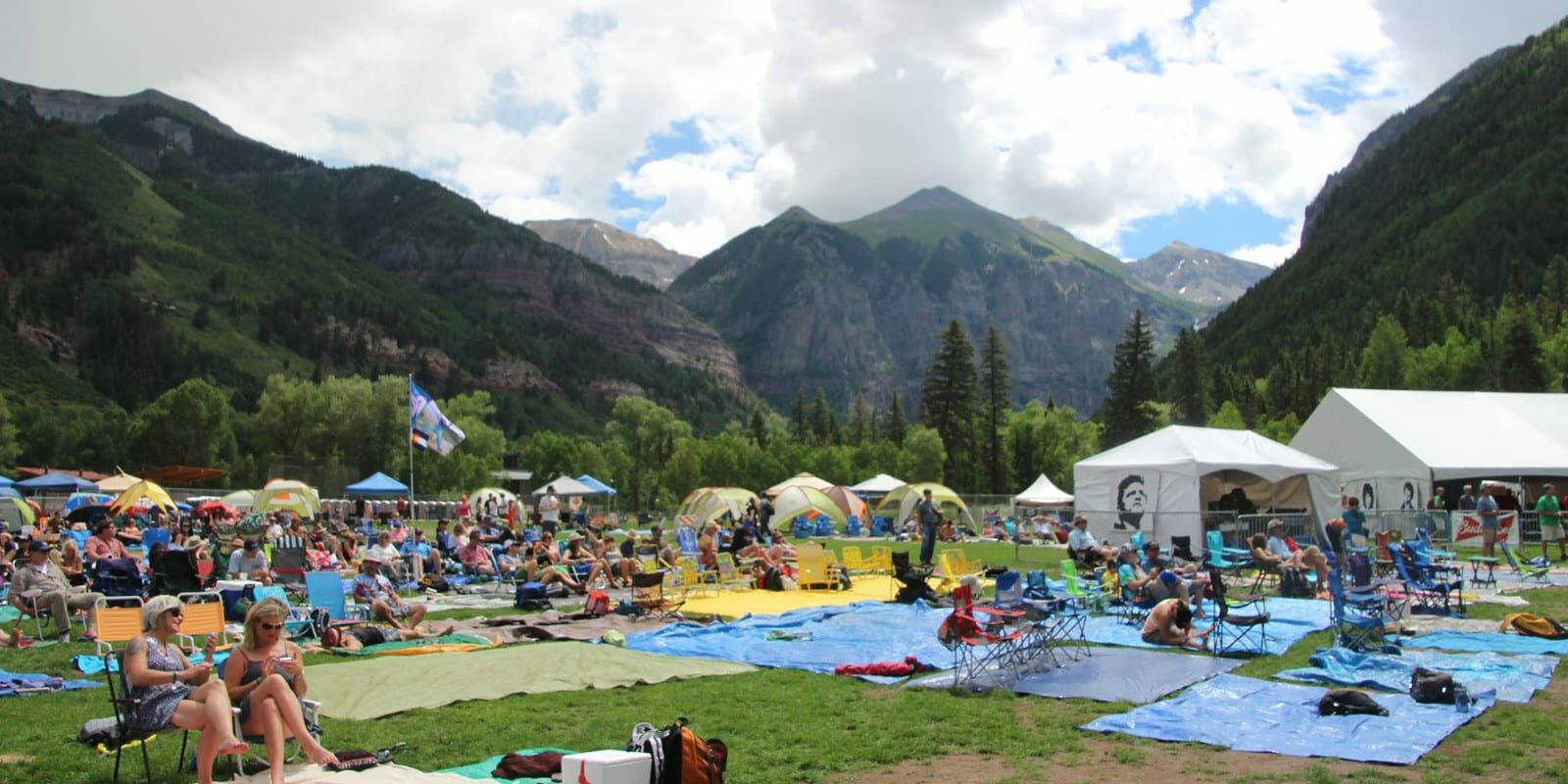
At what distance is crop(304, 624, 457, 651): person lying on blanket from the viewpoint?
11086 mm

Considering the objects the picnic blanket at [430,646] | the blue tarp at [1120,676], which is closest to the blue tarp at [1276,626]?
the blue tarp at [1120,676]

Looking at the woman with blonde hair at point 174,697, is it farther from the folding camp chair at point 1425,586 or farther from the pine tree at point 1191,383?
the pine tree at point 1191,383

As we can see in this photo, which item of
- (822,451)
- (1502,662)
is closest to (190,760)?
(1502,662)

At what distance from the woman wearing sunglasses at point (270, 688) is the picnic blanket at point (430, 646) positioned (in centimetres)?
451

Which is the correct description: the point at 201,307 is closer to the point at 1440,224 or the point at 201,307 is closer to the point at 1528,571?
the point at 1528,571

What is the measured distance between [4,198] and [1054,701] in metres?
150

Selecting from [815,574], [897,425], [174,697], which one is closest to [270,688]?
[174,697]

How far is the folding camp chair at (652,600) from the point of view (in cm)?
1410

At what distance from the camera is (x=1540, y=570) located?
17.7 m

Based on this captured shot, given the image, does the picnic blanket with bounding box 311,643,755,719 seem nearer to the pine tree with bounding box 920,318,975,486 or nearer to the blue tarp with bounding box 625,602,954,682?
the blue tarp with bounding box 625,602,954,682

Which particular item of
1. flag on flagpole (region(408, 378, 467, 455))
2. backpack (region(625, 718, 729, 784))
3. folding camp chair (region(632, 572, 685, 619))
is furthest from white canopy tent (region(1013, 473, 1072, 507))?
backpack (region(625, 718, 729, 784))

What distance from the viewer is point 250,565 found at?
50.0 feet

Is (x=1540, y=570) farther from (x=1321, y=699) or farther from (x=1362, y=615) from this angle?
(x=1321, y=699)

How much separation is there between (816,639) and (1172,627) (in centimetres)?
358
